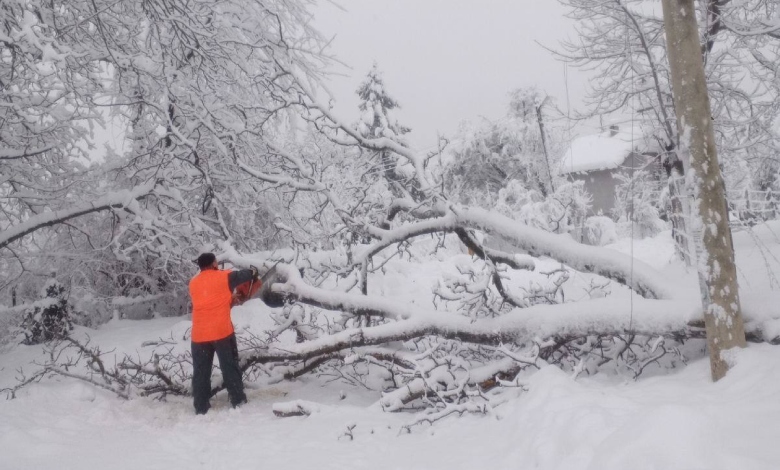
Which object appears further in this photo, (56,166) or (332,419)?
(56,166)

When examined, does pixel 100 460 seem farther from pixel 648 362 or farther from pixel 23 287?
pixel 23 287

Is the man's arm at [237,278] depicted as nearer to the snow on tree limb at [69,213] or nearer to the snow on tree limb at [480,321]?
the snow on tree limb at [480,321]

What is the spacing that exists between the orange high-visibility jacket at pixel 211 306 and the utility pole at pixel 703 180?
4.20 meters

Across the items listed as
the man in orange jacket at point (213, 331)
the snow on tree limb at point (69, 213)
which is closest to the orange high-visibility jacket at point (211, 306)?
the man in orange jacket at point (213, 331)

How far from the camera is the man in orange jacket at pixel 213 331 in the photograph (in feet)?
18.4

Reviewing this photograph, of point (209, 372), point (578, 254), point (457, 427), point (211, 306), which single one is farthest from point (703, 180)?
point (209, 372)

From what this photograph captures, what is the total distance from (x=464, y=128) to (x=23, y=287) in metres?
25.8

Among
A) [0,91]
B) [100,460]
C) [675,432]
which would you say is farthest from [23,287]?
[675,432]

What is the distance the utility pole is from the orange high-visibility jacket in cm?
420

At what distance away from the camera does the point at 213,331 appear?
222 inches

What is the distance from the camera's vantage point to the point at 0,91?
6.04 meters

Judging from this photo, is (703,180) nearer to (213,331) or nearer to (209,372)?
(213,331)

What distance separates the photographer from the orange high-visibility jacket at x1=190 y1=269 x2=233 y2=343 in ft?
18.5

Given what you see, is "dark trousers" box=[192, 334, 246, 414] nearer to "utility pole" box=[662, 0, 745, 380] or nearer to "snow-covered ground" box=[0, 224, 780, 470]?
"snow-covered ground" box=[0, 224, 780, 470]
